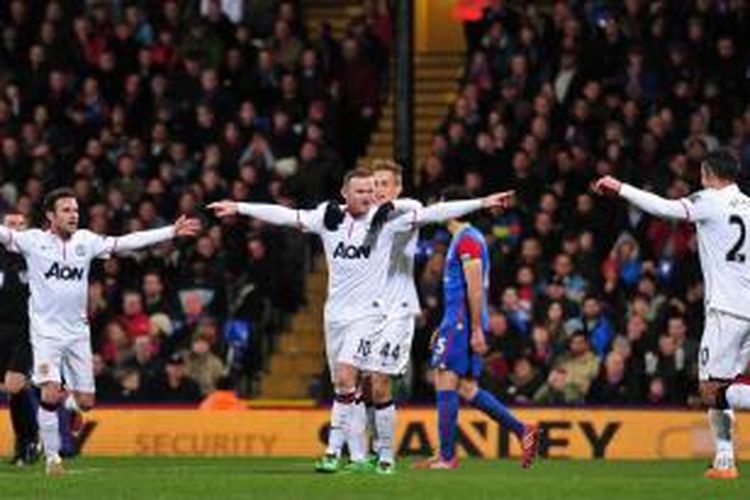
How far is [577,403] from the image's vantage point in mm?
26094

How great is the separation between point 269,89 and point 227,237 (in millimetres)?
2803

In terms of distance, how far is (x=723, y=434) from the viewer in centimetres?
1898

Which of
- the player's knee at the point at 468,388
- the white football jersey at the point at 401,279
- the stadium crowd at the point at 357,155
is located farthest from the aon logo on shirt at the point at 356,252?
the stadium crowd at the point at 357,155

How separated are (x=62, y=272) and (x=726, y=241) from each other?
5.44 metres

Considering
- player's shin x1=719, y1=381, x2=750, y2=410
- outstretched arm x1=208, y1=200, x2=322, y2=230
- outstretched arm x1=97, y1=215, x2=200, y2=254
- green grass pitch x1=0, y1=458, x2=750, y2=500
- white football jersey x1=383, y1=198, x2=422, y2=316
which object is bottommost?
green grass pitch x1=0, y1=458, x2=750, y2=500

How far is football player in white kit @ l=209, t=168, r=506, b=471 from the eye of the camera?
65.5 feet

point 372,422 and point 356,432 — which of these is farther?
point 372,422

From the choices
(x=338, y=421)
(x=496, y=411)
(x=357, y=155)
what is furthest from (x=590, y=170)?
(x=338, y=421)

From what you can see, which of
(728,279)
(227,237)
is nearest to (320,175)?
(227,237)

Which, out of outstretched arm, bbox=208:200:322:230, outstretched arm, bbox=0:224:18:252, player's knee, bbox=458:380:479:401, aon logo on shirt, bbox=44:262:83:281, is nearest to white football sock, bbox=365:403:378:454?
player's knee, bbox=458:380:479:401

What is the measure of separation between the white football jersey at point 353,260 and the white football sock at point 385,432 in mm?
897

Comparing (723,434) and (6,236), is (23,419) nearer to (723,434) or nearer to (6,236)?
(6,236)

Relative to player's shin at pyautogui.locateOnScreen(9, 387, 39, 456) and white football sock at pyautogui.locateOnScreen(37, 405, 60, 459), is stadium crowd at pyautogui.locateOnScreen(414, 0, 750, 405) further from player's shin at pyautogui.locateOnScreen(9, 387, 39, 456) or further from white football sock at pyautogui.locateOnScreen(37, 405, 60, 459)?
white football sock at pyautogui.locateOnScreen(37, 405, 60, 459)

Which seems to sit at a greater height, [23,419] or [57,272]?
[57,272]
